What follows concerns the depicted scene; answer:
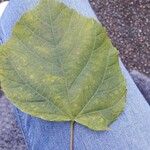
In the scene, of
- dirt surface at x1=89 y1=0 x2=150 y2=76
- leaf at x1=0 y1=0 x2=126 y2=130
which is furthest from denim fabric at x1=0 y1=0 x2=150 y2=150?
dirt surface at x1=89 y1=0 x2=150 y2=76

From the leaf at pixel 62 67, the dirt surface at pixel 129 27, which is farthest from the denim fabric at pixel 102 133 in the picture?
the dirt surface at pixel 129 27

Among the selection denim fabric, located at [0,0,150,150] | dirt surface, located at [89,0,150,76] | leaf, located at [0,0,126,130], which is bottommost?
dirt surface, located at [89,0,150,76]

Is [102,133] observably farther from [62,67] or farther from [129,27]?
[129,27]

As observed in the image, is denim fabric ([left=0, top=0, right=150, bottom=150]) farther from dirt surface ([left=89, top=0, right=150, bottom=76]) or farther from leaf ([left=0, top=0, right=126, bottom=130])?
dirt surface ([left=89, top=0, right=150, bottom=76])

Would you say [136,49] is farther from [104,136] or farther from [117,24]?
[104,136]

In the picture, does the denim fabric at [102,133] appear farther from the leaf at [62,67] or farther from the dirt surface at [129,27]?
the dirt surface at [129,27]

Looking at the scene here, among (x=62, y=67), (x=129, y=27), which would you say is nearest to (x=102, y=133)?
(x=62, y=67)

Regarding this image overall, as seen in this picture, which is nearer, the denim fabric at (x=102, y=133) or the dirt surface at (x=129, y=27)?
the denim fabric at (x=102, y=133)

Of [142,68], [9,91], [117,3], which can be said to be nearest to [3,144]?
[9,91]
